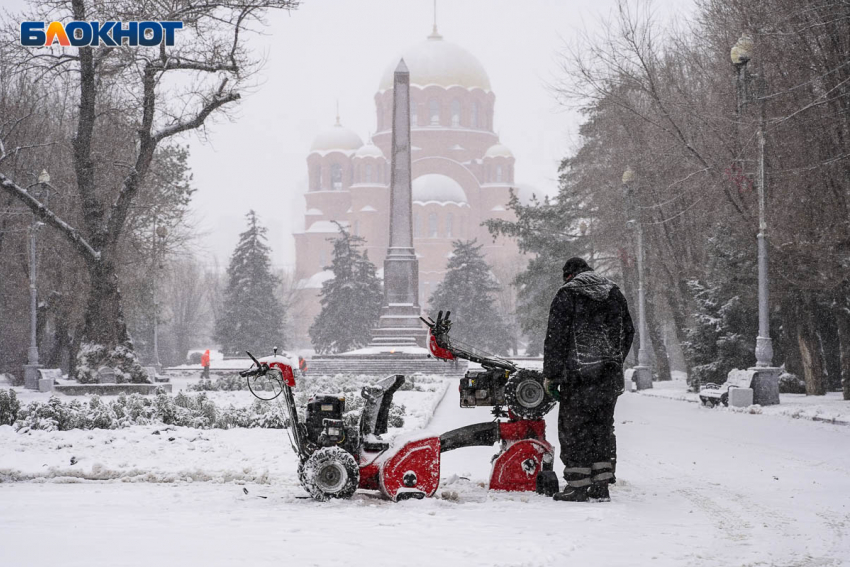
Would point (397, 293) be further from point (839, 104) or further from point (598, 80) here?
point (839, 104)

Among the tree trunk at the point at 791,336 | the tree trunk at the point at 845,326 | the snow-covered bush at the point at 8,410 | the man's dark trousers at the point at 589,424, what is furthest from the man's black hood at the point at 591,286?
the tree trunk at the point at 791,336

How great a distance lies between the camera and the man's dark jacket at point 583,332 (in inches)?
283

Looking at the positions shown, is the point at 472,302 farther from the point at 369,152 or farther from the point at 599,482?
the point at 599,482

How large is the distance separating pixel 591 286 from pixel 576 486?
1434mm

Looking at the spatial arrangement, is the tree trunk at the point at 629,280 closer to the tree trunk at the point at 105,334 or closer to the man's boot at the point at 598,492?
the tree trunk at the point at 105,334

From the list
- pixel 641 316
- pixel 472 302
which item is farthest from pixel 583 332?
pixel 472 302

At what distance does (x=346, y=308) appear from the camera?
214 feet

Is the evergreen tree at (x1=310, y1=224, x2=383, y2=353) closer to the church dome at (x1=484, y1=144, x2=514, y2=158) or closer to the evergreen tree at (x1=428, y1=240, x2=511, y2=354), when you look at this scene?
the evergreen tree at (x1=428, y1=240, x2=511, y2=354)

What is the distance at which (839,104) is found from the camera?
1775 cm

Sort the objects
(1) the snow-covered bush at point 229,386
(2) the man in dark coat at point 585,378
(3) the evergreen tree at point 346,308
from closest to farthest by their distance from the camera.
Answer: (2) the man in dark coat at point 585,378, (1) the snow-covered bush at point 229,386, (3) the evergreen tree at point 346,308

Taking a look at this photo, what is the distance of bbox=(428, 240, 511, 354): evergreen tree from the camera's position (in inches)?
2576

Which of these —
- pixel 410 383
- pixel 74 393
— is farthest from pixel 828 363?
pixel 74 393

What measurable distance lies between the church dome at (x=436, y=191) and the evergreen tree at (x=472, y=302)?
23.4 meters

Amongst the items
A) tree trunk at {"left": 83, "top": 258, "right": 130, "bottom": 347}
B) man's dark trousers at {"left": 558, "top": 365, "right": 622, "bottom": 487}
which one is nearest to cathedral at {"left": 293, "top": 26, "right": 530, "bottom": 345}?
tree trunk at {"left": 83, "top": 258, "right": 130, "bottom": 347}
